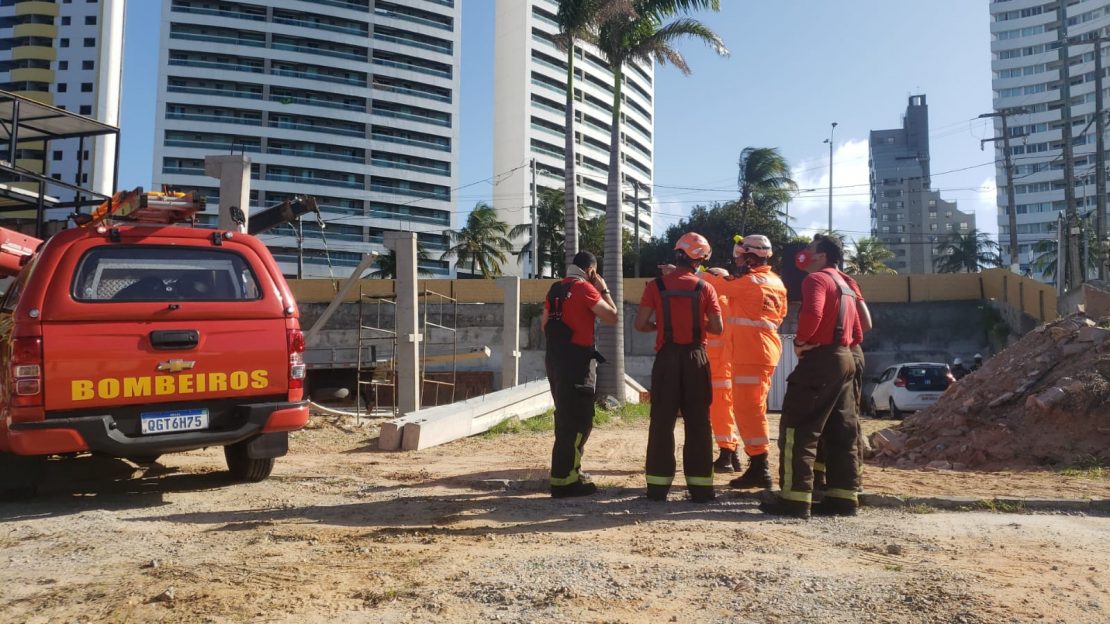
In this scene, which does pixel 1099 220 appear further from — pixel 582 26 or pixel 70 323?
pixel 70 323

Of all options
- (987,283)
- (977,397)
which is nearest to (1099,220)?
(987,283)

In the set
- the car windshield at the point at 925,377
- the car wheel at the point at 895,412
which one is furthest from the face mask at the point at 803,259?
the car wheel at the point at 895,412

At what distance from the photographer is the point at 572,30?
1759 cm

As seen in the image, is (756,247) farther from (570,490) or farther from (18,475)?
(18,475)

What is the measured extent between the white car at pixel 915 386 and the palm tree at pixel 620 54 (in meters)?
6.01

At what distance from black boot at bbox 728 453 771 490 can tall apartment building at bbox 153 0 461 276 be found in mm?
63106

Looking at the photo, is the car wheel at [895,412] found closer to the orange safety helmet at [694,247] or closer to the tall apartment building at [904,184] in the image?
the orange safety helmet at [694,247]

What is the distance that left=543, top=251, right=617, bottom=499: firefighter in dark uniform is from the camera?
5629 millimetres

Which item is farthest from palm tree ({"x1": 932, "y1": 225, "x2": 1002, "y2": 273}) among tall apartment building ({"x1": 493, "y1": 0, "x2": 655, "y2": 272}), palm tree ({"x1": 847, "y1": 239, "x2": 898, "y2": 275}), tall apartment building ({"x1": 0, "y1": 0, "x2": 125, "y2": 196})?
tall apartment building ({"x1": 0, "y1": 0, "x2": 125, "y2": 196})

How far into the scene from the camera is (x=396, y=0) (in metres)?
75.0

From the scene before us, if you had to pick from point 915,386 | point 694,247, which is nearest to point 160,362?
point 694,247

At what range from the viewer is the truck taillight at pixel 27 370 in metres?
4.77

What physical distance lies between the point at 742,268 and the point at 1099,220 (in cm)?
2987

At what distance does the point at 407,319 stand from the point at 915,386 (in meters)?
11.7
